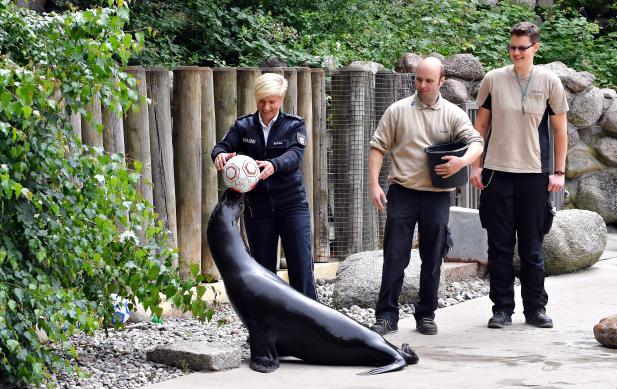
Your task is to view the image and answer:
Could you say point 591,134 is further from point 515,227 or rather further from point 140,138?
point 140,138

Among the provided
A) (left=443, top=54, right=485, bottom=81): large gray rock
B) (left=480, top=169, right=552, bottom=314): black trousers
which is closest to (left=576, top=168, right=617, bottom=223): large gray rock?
(left=443, top=54, right=485, bottom=81): large gray rock

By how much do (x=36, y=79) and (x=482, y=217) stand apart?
3375 millimetres

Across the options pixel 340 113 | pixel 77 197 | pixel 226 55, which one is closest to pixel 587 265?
pixel 340 113

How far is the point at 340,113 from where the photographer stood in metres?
9.38

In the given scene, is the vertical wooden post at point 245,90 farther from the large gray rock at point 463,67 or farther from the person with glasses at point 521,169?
the large gray rock at point 463,67

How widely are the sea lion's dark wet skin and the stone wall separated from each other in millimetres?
6704

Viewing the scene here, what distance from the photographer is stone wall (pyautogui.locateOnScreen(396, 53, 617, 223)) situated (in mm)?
12180

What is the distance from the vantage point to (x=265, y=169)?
6254 millimetres

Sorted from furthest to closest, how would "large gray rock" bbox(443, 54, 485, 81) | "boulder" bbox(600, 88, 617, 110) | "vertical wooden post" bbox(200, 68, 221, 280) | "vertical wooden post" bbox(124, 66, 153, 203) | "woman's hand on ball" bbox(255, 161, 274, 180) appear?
"boulder" bbox(600, 88, 617, 110), "large gray rock" bbox(443, 54, 485, 81), "vertical wooden post" bbox(200, 68, 221, 280), "vertical wooden post" bbox(124, 66, 153, 203), "woman's hand on ball" bbox(255, 161, 274, 180)

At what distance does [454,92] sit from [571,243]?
2183 mm

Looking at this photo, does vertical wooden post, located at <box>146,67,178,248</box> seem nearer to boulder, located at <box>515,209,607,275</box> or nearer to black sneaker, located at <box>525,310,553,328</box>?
black sneaker, located at <box>525,310,553,328</box>

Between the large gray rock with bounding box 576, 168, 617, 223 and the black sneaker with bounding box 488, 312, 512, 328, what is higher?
the large gray rock with bounding box 576, 168, 617, 223

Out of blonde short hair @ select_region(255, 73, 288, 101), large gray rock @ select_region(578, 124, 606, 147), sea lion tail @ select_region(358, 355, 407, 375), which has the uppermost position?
blonde short hair @ select_region(255, 73, 288, 101)

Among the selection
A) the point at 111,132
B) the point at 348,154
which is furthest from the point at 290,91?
the point at 111,132
